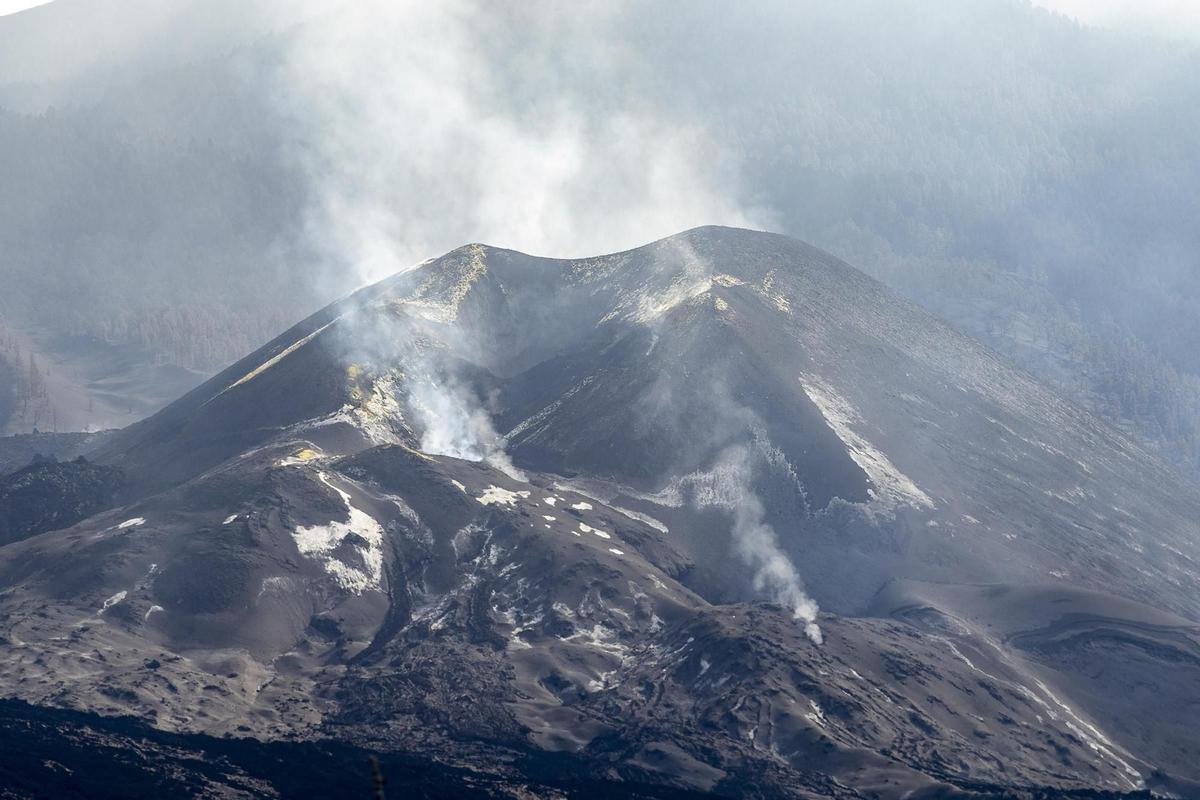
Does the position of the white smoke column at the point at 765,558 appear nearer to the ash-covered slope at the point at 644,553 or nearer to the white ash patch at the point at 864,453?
the ash-covered slope at the point at 644,553

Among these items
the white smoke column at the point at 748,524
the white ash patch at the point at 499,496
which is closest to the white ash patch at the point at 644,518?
the white smoke column at the point at 748,524

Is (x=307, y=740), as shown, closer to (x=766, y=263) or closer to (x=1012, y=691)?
(x=1012, y=691)

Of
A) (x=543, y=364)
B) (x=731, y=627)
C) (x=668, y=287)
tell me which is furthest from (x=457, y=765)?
(x=668, y=287)

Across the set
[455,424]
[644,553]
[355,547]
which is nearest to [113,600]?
[355,547]

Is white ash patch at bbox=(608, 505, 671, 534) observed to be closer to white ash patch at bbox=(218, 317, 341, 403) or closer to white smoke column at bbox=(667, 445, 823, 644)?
white smoke column at bbox=(667, 445, 823, 644)

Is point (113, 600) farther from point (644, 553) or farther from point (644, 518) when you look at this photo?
point (644, 518)

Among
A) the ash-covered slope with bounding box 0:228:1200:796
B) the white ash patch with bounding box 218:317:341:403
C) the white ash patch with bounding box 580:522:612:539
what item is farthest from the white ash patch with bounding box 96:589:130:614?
the white ash patch with bounding box 218:317:341:403

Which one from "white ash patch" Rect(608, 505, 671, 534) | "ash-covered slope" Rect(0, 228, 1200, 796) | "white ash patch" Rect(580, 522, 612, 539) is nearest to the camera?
"ash-covered slope" Rect(0, 228, 1200, 796)
